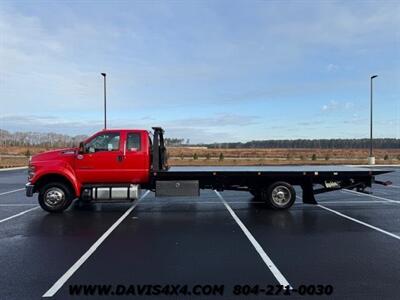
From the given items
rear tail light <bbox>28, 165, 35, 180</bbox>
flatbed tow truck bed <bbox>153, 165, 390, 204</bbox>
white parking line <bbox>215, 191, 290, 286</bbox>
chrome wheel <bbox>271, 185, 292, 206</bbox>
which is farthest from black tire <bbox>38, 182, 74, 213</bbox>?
chrome wheel <bbox>271, 185, 292, 206</bbox>

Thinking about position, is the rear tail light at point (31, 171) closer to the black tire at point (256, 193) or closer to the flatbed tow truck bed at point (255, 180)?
the flatbed tow truck bed at point (255, 180)

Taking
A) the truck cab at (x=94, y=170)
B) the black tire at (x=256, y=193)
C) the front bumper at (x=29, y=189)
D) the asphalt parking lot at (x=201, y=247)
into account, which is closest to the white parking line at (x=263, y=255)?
the asphalt parking lot at (x=201, y=247)

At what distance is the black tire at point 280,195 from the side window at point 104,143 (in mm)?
4577

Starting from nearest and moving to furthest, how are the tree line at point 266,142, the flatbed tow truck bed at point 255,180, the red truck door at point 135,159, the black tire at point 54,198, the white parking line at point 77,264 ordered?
the white parking line at point 77,264 < the black tire at point 54,198 < the red truck door at point 135,159 < the flatbed tow truck bed at point 255,180 < the tree line at point 266,142

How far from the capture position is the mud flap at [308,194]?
12164 mm

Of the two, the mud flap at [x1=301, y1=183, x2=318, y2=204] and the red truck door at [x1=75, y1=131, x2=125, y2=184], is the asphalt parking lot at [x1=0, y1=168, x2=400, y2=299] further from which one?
the red truck door at [x1=75, y1=131, x2=125, y2=184]

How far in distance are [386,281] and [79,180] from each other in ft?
27.3

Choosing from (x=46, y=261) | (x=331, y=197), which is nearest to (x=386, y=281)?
(x=46, y=261)

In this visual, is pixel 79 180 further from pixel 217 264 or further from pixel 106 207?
pixel 217 264

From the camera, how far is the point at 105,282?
17.9 feet

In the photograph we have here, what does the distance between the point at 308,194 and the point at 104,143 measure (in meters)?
6.16

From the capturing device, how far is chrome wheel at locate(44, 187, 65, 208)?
1115cm

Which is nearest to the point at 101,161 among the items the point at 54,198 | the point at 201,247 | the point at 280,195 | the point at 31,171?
the point at 54,198

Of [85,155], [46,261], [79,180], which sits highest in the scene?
[85,155]
